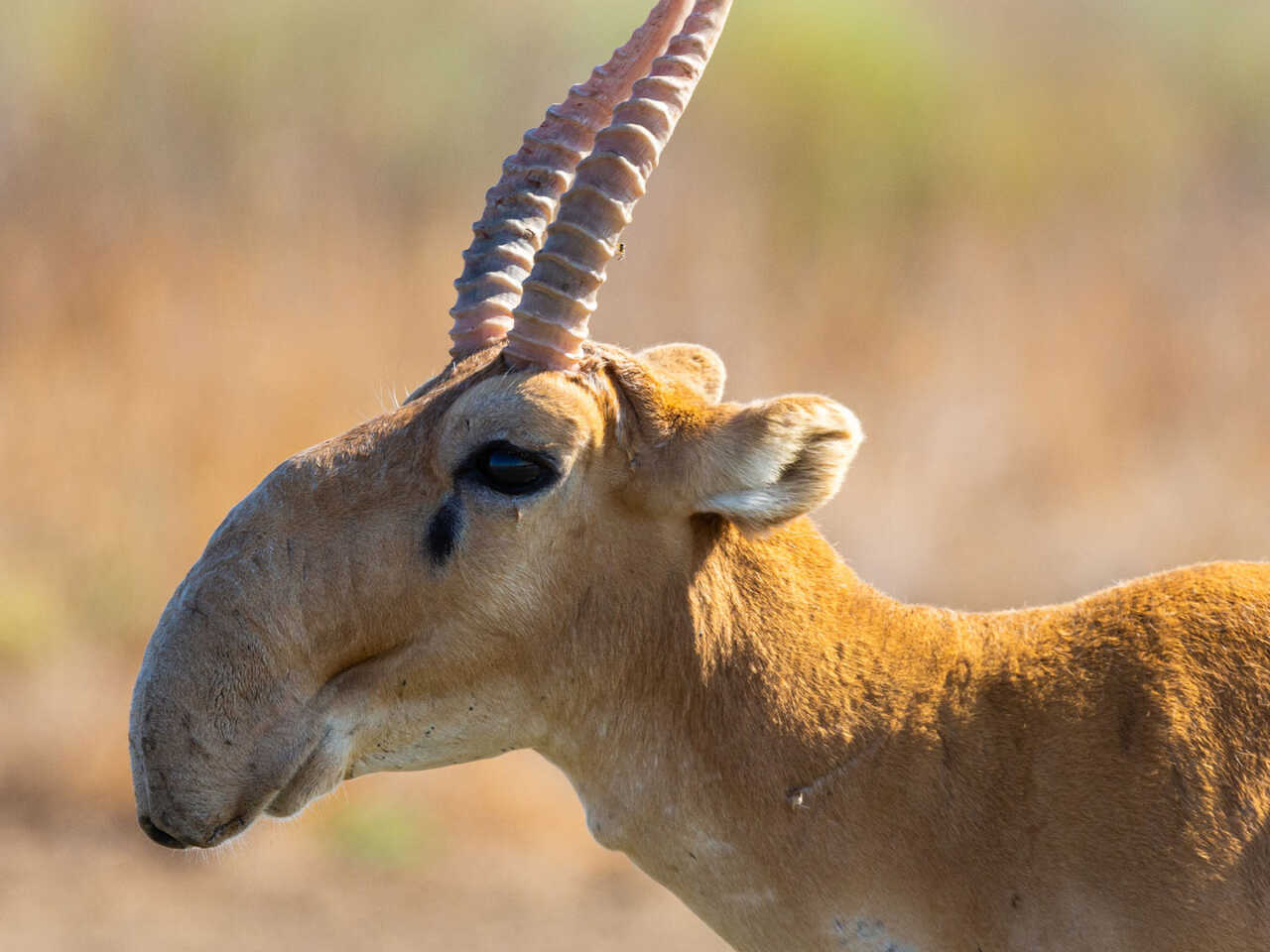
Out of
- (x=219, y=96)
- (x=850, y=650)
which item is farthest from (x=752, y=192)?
(x=850, y=650)

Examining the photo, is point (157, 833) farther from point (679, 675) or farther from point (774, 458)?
point (774, 458)

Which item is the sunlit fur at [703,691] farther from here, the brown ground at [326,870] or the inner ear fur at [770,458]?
the brown ground at [326,870]

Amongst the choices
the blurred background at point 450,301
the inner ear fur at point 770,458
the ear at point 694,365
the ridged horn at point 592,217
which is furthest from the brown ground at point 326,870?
the inner ear fur at point 770,458

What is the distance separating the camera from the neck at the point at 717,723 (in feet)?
12.0

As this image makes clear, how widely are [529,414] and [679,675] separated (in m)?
0.71

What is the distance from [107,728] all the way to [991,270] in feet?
24.8

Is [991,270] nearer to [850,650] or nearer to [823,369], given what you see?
[823,369]

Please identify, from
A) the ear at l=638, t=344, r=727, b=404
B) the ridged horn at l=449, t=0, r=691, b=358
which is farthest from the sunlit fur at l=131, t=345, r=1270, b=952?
the ear at l=638, t=344, r=727, b=404

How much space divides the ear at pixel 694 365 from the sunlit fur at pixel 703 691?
1.71 ft

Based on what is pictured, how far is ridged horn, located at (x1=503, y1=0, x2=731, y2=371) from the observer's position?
145 inches

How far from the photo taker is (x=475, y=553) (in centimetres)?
360

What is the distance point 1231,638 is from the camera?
365cm

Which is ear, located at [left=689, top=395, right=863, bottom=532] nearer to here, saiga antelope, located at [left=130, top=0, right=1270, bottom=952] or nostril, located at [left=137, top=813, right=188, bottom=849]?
saiga antelope, located at [left=130, top=0, right=1270, bottom=952]

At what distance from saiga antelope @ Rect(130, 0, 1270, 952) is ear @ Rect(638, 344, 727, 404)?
1.64 ft
